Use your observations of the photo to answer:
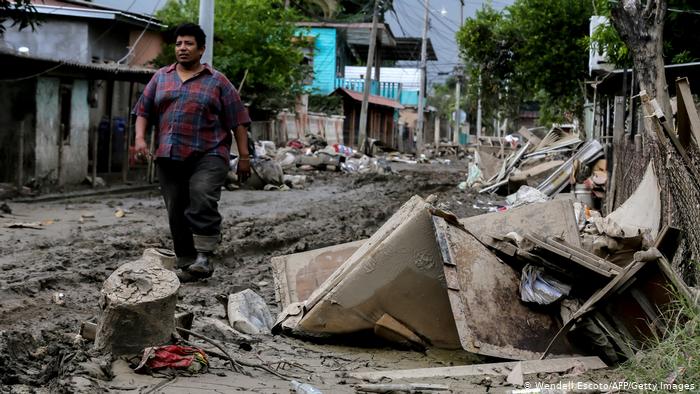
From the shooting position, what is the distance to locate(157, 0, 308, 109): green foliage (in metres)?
25.2

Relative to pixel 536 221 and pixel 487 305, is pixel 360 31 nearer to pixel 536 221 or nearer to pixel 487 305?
pixel 536 221

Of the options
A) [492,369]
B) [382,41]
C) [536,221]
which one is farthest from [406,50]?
[492,369]

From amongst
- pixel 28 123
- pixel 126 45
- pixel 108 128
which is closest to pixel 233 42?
pixel 126 45

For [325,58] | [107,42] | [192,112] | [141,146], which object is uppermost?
[325,58]

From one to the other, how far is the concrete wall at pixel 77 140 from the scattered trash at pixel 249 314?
36.9ft

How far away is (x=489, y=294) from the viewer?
4887mm

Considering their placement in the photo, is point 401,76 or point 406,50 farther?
point 401,76

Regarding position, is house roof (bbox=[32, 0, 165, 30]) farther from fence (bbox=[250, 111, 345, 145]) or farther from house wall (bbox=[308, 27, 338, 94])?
house wall (bbox=[308, 27, 338, 94])

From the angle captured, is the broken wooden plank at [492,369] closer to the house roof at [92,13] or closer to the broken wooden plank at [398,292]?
the broken wooden plank at [398,292]

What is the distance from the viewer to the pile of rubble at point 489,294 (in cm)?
454

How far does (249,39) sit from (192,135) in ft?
65.9

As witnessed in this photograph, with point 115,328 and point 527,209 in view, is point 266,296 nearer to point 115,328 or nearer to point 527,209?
point 527,209

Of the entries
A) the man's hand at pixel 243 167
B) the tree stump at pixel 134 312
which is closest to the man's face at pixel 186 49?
the man's hand at pixel 243 167

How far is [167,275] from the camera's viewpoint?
4289 mm
